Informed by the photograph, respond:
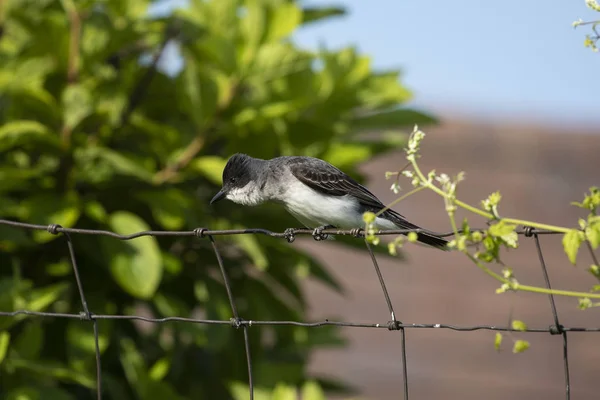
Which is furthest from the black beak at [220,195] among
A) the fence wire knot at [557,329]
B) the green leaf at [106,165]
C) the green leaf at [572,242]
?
the green leaf at [572,242]

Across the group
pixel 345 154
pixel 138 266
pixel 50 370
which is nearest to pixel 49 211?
pixel 138 266

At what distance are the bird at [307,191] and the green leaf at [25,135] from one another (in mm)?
877

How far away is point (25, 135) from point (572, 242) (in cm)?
281

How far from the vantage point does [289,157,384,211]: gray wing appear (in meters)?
3.99

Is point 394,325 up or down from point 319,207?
down

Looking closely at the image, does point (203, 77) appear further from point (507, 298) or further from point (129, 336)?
point (507, 298)

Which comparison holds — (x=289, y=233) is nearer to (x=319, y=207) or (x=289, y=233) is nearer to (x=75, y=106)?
(x=319, y=207)

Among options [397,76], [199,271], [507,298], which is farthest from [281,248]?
[507,298]

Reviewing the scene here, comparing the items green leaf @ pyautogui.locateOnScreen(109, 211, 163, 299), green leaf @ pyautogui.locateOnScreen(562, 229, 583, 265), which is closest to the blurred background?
green leaf @ pyautogui.locateOnScreen(109, 211, 163, 299)

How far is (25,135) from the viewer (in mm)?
4105

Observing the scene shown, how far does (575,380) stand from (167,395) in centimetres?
744

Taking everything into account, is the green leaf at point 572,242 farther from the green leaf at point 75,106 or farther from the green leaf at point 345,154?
the green leaf at point 75,106

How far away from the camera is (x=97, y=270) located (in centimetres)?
455

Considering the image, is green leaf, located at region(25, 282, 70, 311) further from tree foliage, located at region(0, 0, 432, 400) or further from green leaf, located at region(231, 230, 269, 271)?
green leaf, located at region(231, 230, 269, 271)
